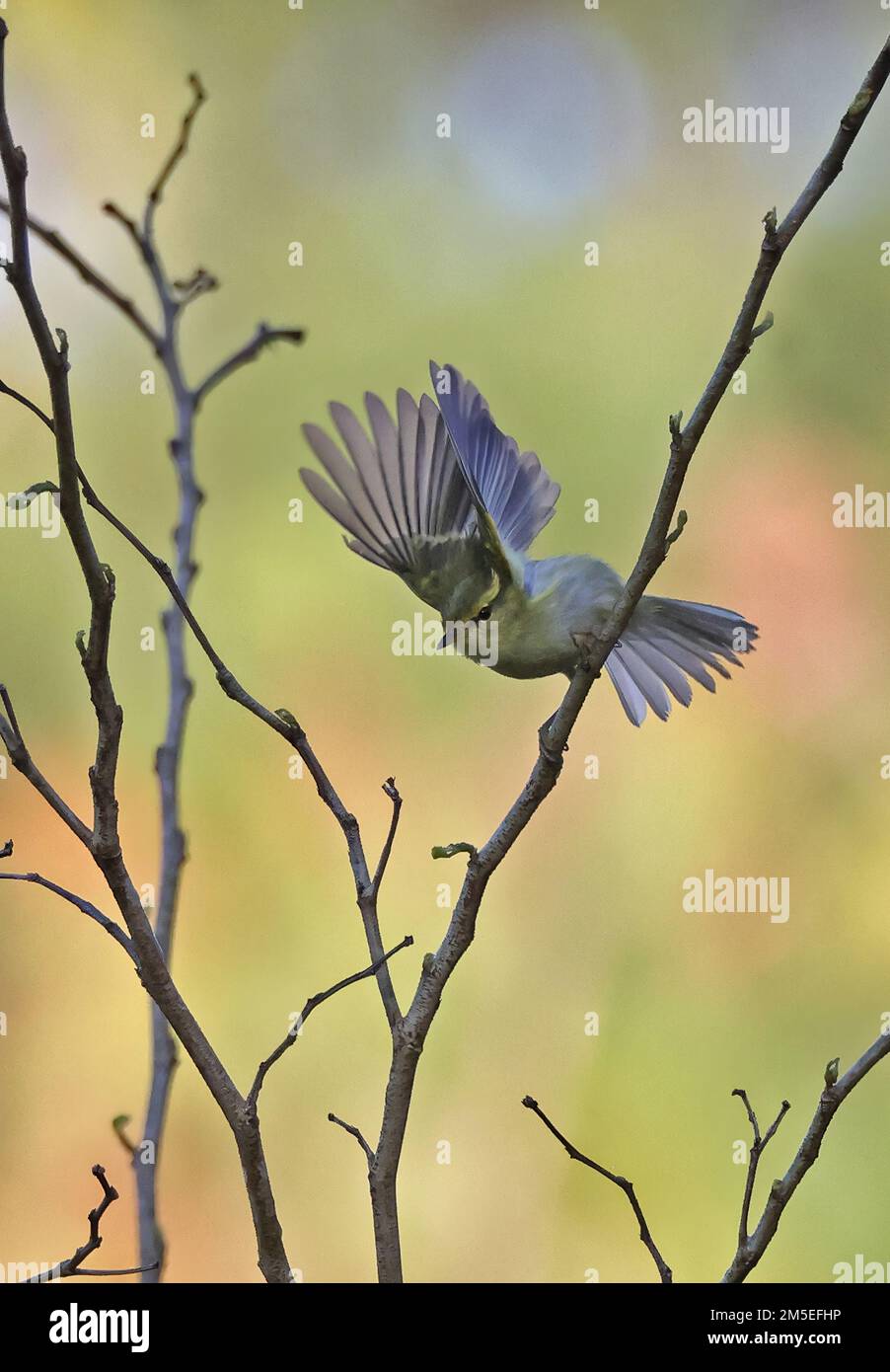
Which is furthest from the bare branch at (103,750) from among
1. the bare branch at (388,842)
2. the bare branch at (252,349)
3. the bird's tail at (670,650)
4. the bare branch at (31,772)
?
the bird's tail at (670,650)

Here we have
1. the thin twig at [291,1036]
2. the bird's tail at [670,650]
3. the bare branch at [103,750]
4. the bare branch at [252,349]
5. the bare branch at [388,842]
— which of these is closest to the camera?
the bare branch at [103,750]

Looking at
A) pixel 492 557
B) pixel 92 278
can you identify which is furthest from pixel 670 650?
pixel 92 278

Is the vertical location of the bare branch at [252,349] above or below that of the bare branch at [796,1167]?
above

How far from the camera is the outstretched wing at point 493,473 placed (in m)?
1.24

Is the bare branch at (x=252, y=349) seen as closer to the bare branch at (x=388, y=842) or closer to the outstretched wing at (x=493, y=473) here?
the outstretched wing at (x=493, y=473)

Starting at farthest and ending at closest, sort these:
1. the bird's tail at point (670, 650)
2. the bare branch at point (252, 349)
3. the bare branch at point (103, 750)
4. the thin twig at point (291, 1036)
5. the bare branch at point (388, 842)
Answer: the bird's tail at point (670, 650), the bare branch at point (252, 349), the bare branch at point (388, 842), the thin twig at point (291, 1036), the bare branch at point (103, 750)

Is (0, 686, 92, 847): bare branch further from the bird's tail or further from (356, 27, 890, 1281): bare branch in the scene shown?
the bird's tail

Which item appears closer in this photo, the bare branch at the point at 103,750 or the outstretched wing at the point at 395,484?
the bare branch at the point at 103,750

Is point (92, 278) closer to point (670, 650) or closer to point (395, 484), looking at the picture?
point (395, 484)

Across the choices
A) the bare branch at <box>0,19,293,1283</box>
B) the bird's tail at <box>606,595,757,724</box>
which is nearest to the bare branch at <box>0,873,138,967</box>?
the bare branch at <box>0,19,293,1283</box>

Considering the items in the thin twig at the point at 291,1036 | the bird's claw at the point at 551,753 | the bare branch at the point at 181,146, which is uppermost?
the bare branch at the point at 181,146

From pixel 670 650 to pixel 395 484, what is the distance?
14.1 inches

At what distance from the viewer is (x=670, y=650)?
1.52m
